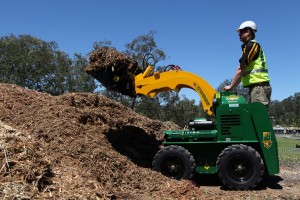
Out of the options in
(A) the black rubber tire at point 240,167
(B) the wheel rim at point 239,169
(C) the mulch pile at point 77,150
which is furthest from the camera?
(B) the wheel rim at point 239,169

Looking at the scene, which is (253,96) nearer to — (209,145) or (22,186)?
(209,145)

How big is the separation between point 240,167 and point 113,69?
3.32 metres

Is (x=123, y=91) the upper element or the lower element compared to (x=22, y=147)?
upper

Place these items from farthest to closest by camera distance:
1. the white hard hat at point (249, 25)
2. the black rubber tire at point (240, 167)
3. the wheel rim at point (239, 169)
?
the white hard hat at point (249, 25) → the wheel rim at point (239, 169) → the black rubber tire at point (240, 167)

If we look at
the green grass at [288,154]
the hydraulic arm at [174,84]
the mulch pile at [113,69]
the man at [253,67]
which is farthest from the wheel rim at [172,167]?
the green grass at [288,154]

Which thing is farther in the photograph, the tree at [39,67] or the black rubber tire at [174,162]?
the tree at [39,67]

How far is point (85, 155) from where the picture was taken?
25.8ft

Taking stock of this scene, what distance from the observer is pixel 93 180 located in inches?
256

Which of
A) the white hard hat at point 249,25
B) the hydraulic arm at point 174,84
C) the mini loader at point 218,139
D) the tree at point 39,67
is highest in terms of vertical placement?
the tree at point 39,67

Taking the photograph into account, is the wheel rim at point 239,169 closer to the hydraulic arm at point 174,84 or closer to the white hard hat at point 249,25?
the hydraulic arm at point 174,84

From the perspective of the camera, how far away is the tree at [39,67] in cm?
3878

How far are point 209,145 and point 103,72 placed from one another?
274 cm

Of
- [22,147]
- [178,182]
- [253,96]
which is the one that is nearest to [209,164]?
[178,182]

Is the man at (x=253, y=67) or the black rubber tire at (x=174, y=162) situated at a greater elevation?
the man at (x=253, y=67)
